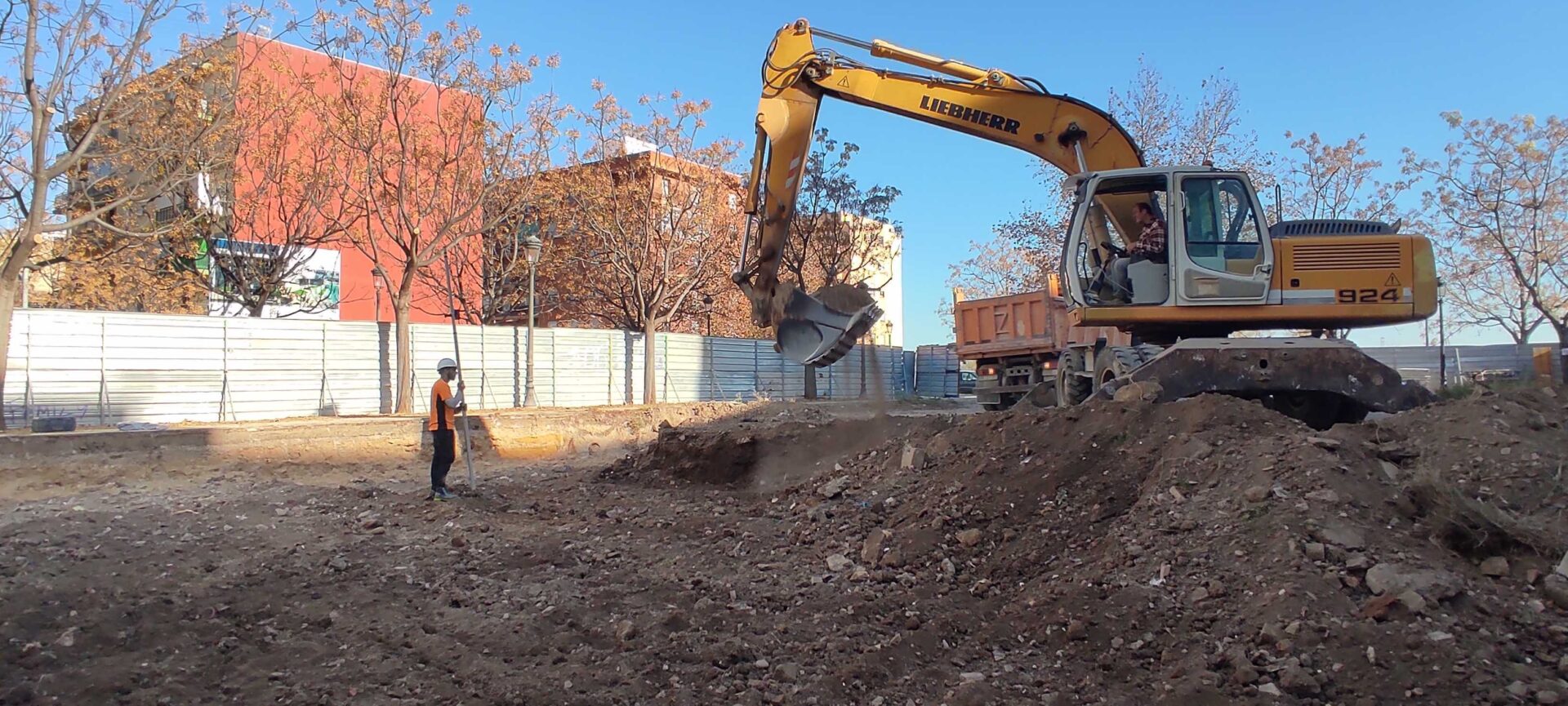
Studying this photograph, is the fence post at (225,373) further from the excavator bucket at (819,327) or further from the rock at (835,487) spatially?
the rock at (835,487)

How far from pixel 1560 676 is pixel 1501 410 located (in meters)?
3.02

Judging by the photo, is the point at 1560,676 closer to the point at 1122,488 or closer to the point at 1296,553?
the point at 1296,553

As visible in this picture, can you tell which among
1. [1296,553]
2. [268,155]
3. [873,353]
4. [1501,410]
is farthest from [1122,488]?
[268,155]

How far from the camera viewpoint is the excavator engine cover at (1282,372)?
7.27 meters

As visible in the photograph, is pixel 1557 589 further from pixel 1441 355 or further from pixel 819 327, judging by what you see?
pixel 1441 355

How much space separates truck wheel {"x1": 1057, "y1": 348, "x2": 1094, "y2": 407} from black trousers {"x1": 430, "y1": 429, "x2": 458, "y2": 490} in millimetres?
6070

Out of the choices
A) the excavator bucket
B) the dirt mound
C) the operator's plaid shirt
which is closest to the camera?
the dirt mound

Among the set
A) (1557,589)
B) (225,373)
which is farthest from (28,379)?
(1557,589)

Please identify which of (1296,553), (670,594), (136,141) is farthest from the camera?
(136,141)

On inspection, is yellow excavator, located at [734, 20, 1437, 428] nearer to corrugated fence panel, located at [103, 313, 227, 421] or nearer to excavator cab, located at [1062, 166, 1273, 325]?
excavator cab, located at [1062, 166, 1273, 325]

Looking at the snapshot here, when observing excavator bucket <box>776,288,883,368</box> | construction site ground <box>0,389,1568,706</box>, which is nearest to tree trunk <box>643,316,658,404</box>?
excavator bucket <box>776,288,883,368</box>

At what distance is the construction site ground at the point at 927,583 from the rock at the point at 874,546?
2 cm

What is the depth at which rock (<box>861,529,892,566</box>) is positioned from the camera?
220 inches

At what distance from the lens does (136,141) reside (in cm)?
1494
